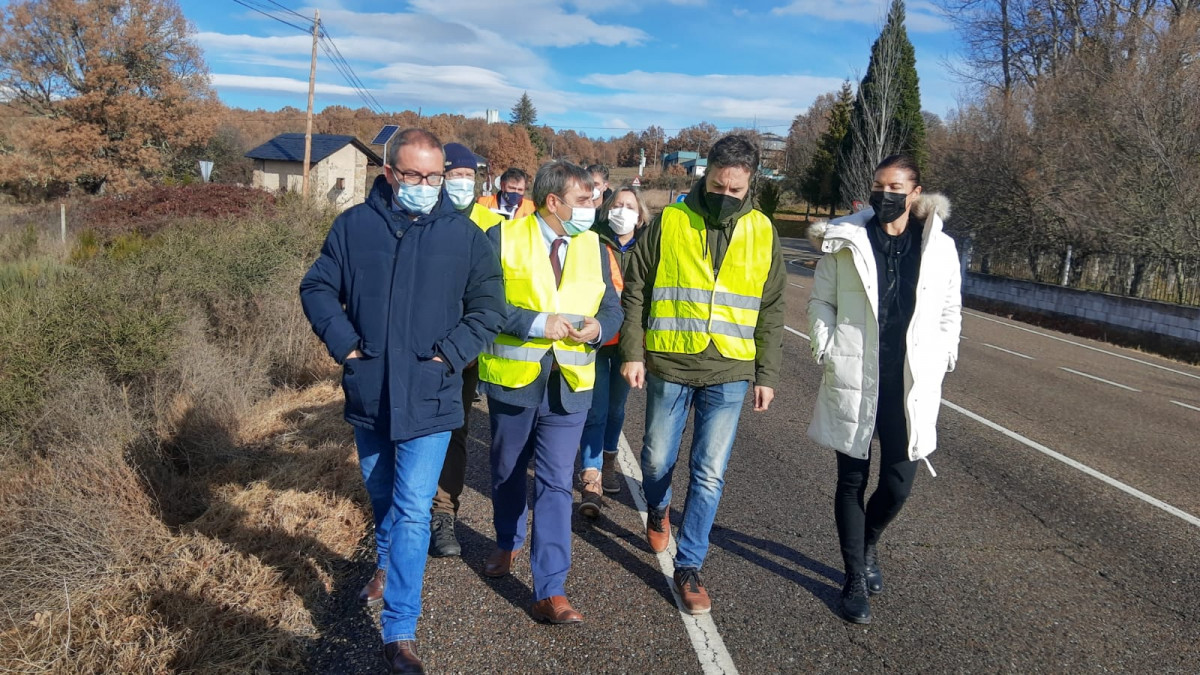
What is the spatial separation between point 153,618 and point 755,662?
2.40 m

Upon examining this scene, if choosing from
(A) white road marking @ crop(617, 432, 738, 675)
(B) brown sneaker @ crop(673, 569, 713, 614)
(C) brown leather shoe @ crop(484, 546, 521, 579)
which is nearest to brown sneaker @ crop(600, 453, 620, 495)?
(A) white road marking @ crop(617, 432, 738, 675)

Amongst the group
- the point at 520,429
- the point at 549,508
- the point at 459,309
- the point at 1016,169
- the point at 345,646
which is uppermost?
the point at 1016,169

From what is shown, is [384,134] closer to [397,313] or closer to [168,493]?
[168,493]

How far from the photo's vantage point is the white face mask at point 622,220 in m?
5.20

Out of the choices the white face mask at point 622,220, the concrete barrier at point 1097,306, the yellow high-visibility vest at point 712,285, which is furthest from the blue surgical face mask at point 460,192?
the concrete barrier at point 1097,306

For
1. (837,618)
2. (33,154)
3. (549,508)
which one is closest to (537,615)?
(549,508)

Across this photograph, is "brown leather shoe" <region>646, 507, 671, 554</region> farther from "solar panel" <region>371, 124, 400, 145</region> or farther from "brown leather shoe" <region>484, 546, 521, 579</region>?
"solar panel" <region>371, 124, 400, 145</region>

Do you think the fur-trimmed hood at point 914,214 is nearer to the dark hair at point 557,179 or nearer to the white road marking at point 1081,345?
the dark hair at point 557,179

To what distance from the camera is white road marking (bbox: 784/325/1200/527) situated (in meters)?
Answer: 5.26

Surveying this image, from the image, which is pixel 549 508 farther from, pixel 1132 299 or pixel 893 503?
pixel 1132 299

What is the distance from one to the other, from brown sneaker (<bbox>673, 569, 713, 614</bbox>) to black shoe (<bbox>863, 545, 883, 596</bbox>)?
0.77 m

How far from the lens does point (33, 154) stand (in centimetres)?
3953

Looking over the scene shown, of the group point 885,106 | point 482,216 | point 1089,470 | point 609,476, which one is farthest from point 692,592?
point 885,106

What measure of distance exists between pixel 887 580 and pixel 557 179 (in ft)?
8.51
